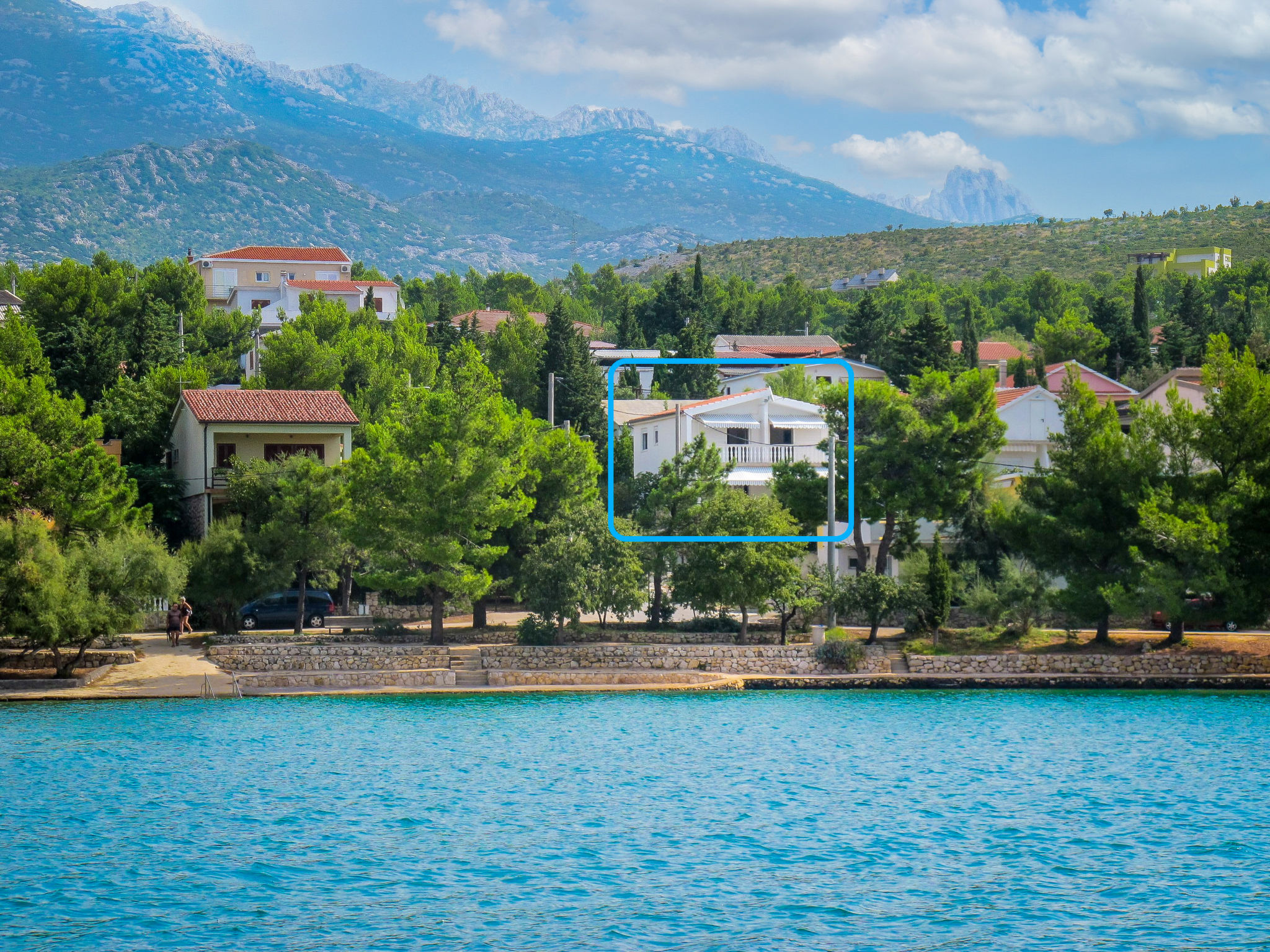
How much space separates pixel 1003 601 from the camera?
3556 centimetres

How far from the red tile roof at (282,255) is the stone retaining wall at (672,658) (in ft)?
198

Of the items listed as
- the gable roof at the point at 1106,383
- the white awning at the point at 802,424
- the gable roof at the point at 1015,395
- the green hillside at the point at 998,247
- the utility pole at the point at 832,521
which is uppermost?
the green hillside at the point at 998,247

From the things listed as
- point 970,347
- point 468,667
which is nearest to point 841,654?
point 468,667

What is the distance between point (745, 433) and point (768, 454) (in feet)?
4.06

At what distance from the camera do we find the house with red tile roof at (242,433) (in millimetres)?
40562

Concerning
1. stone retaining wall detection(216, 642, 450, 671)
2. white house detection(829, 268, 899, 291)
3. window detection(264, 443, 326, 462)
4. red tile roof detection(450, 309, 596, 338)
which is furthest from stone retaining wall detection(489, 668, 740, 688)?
white house detection(829, 268, 899, 291)

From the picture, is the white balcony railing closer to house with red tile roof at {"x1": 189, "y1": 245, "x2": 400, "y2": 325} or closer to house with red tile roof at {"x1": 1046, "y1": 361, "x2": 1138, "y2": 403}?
house with red tile roof at {"x1": 1046, "y1": 361, "x2": 1138, "y2": 403}

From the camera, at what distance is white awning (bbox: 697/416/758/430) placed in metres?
38.9

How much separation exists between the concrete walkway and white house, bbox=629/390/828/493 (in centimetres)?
1329

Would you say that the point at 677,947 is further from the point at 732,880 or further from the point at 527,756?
the point at 527,756

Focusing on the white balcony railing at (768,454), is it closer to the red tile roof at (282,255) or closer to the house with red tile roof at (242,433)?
the house with red tile roof at (242,433)

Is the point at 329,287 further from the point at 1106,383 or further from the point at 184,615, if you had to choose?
the point at 184,615

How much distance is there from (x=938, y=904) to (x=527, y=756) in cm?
1159

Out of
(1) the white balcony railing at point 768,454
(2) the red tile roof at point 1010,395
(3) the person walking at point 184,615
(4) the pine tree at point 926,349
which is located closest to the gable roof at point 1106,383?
(4) the pine tree at point 926,349
